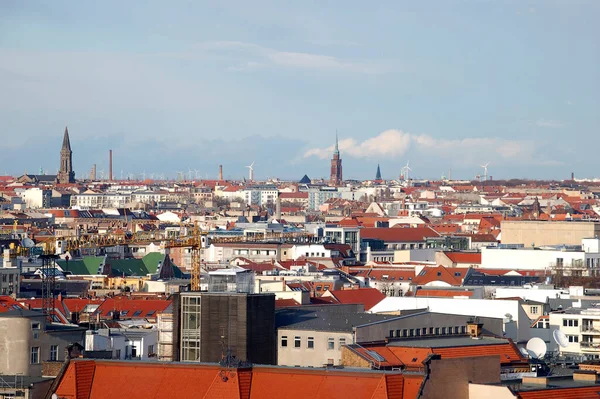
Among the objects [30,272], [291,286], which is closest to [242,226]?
[30,272]

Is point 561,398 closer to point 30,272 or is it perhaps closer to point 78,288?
point 78,288

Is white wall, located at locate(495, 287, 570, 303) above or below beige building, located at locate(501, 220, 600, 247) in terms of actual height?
below

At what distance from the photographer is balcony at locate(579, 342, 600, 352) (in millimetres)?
63678

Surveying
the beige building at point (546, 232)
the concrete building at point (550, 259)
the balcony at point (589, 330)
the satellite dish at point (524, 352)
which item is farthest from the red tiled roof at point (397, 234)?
the satellite dish at point (524, 352)

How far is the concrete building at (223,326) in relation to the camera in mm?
49875

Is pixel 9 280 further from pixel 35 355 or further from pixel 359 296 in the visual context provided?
pixel 35 355

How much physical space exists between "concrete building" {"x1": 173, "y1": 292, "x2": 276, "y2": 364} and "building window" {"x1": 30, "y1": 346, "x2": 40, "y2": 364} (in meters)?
6.33

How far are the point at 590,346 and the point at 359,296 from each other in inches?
717

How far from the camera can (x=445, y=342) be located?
162 feet

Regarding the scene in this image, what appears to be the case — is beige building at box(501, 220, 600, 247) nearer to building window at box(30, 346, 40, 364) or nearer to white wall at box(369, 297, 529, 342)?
white wall at box(369, 297, 529, 342)

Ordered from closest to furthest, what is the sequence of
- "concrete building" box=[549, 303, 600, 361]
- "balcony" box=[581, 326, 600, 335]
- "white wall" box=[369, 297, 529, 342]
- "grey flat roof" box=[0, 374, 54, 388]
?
1. "grey flat roof" box=[0, 374, 54, 388]
2. "concrete building" box=[549, 303, 600, 361]
3. "balcony" box=[581, 326, 600, 335]
4. "white wall" box=[369, 297, 529, 342]

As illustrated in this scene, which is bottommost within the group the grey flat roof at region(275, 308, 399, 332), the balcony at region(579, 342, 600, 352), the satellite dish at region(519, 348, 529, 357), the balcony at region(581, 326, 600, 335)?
the balcony at region(579, 342, 600, 352)

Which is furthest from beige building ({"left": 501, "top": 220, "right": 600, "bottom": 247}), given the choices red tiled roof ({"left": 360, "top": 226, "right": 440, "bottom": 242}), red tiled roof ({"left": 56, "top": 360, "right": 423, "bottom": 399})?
red tiled roof ({"left": 56, "top": 360, "right": 423, "bottom": 399})

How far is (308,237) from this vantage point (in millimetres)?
147250
